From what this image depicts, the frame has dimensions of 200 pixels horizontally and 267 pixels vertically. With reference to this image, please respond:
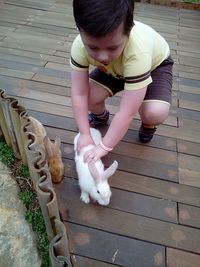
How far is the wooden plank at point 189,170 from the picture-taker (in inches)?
64.4

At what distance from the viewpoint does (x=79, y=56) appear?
1.51 metres

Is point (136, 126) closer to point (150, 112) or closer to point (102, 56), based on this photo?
point (150, 112)

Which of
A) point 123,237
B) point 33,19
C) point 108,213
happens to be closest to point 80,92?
point 108,213

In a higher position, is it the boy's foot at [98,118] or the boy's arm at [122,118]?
the boy's arm at [122,118]

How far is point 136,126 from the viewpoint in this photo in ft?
6.52

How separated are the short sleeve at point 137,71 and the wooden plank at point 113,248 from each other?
2.08 feet

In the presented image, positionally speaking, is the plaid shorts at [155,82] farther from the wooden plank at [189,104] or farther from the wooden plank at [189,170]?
the wooden plank at [189,104]

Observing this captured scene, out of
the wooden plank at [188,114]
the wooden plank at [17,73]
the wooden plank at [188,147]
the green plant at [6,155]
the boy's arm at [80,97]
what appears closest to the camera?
the boy's arm at [80,97]

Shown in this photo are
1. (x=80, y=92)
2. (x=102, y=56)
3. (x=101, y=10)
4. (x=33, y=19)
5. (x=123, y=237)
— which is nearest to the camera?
(x=101, y=10)

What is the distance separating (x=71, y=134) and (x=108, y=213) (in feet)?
1.94

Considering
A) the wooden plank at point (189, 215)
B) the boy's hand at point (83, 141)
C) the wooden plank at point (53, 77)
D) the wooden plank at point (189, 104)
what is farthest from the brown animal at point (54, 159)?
the wooden plank at point (189, 104)

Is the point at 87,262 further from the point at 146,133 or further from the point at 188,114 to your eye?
the point at 188,114

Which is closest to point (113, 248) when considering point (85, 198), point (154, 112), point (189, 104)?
point (85, 198)

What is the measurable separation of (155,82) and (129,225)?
2.54 feet
